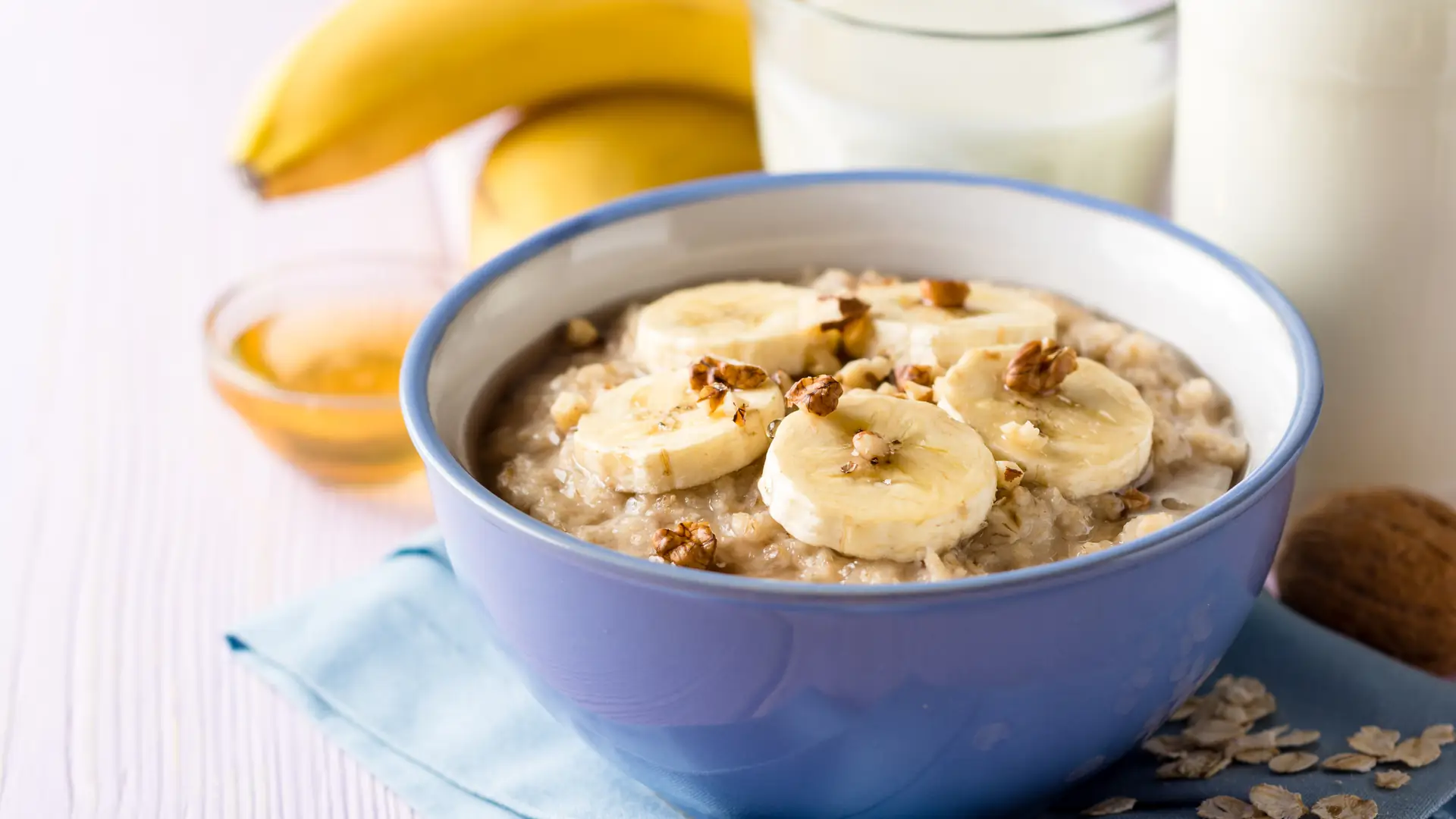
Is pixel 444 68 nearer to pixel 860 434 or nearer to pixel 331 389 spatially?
pixel 331 389

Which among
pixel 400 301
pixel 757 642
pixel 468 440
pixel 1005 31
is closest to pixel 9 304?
pixel 400 301

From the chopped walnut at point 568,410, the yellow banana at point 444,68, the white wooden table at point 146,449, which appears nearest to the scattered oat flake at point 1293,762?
the chopped walnut at point 568,410

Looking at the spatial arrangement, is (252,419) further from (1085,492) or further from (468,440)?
(1085,492)

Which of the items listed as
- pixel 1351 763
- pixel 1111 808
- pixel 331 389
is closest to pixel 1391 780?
pixel 1351 763

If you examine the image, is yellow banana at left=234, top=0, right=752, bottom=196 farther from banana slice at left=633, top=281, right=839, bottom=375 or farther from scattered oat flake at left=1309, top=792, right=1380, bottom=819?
scattered oat flake at left=1309, top=792, right=1380, bottom=819

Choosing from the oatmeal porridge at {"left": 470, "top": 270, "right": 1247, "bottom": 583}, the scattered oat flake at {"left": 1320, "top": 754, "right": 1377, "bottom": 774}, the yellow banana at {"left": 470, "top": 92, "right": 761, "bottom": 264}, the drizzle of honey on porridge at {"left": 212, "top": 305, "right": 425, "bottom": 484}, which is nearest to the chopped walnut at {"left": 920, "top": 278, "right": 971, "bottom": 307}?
the oatmeal porridge at {"left": 470, "top": 270, "right": 1247, "bottom": 583}
